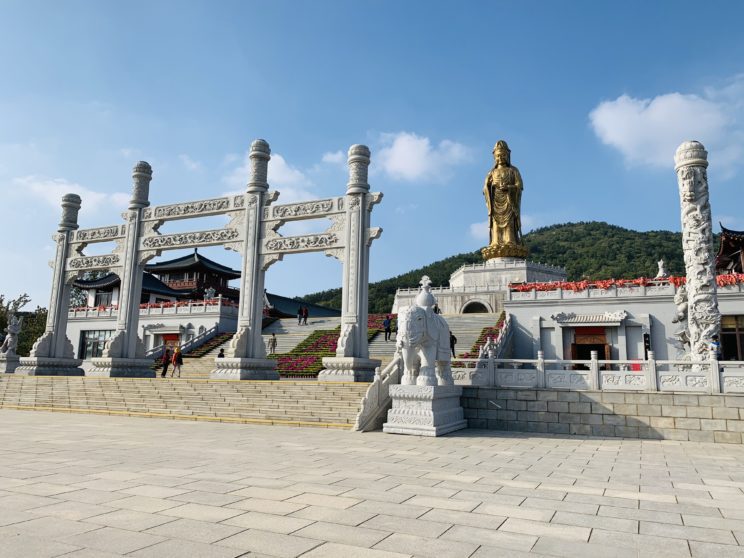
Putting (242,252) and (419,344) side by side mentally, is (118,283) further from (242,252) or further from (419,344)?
(419,344)

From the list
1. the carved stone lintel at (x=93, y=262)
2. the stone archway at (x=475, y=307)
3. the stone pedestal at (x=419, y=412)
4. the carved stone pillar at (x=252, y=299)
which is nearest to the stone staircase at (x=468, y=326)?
the stone archway at (x=475, y=307)

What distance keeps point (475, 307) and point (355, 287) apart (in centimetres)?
1971

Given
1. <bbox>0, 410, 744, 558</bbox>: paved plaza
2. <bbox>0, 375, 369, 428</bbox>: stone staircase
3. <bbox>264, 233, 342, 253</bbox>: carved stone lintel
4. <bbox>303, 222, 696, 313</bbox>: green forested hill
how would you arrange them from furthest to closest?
<bbox>303, 222, 696, 313</bbox>: green forested hill → <bbox>264, 233, 342, 253</bbox>: carved stone lintel → <bbox>0, 375, 369, 428</bbox>: stone staircase → <bbox>0, 410, 744, 558</bbox>: paved plaza

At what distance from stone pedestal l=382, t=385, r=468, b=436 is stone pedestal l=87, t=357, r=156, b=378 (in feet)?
39.3

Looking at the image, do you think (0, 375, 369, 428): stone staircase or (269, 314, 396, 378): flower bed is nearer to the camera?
(0, 375, 369, 428): stone staircase

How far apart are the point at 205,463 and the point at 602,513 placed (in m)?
4.63

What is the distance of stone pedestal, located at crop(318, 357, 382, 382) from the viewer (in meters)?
14.2

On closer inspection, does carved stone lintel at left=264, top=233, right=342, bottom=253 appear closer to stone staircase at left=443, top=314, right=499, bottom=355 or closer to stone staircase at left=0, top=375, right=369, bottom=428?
stone staircase at left=0, top=375, right=369, bottom=428

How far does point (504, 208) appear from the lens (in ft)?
125

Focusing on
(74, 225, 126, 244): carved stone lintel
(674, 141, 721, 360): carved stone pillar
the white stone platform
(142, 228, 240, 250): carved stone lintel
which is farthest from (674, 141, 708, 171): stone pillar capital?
the white stone platform

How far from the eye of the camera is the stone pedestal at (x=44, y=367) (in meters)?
19.0

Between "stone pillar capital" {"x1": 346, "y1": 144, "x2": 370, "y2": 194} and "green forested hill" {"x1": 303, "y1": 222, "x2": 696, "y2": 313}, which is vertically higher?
"green forested hill" {"x1": 303, "y1": 222, "x2": 696, "y2": 313}

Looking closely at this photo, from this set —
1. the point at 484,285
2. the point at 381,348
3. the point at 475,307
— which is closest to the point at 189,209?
the point at 381,348

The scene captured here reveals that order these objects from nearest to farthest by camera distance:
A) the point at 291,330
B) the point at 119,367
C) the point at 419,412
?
the point at 419,412 → the point at 119,367 → the point at 291,330
